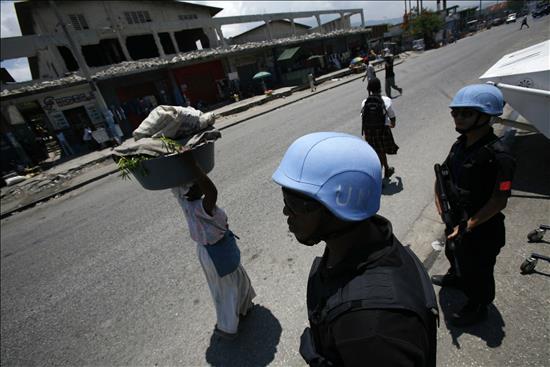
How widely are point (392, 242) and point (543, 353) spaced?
1877 mm

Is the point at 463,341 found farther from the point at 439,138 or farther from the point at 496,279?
the point at 439,138

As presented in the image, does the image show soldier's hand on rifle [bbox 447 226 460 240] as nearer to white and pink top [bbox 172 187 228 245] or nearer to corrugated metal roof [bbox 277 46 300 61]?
white and pink top [bbox 172 187 228 245]

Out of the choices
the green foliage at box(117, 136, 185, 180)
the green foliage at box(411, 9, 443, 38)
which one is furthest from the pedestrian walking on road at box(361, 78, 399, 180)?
the green foliage at box(411, 9, 443, 38)

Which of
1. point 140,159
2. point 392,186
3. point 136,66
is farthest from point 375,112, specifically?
point 136,66

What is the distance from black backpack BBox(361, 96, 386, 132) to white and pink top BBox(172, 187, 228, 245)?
3.02 m

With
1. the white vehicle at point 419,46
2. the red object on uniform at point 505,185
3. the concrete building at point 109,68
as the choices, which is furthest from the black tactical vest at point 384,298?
the white vehicle at point 419,46

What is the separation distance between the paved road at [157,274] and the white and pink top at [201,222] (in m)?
1.02

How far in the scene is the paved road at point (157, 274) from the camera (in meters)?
2.69

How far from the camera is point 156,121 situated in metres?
1.97

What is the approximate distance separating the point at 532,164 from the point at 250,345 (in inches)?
180

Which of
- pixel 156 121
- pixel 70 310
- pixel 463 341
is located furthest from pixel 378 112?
pixel 70 310

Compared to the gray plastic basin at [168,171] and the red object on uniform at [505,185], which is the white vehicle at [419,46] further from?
the gray plastic basin at [168,171]

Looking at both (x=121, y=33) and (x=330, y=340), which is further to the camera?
(x=121, y=33)

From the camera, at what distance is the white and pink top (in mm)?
2320
